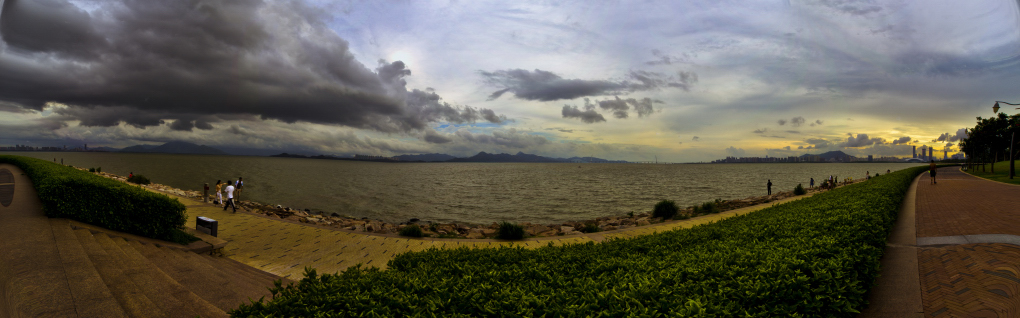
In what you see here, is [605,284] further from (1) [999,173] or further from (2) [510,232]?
(1) [999,173]

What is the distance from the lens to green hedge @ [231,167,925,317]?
2799mm

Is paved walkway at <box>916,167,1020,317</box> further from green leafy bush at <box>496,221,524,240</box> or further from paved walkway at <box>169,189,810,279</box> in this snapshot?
green leafy bush at <box>496,221,524,240</box>

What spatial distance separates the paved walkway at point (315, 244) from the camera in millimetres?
8531

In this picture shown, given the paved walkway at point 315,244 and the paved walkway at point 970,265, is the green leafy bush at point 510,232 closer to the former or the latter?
the paved walkway at point 315,244

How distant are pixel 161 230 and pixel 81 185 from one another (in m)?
2.33

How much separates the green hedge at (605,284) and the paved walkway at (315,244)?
3330 millimetres

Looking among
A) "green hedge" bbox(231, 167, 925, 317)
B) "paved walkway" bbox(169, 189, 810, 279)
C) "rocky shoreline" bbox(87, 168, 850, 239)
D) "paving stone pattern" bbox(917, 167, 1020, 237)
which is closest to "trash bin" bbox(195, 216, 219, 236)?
"paved walkway" bbox(169, 189, 810, 279)

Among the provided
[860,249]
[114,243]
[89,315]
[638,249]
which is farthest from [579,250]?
[114,243]

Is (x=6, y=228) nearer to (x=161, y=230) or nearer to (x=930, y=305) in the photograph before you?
(x=161, y=230)

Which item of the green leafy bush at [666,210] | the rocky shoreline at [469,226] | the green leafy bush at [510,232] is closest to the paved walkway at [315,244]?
the green leafy bush at [510,232]

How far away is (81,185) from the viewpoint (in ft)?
27.3

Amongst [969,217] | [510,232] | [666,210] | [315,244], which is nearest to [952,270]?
[969,217]

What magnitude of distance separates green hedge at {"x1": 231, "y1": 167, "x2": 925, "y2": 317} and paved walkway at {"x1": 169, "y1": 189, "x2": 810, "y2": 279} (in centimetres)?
333

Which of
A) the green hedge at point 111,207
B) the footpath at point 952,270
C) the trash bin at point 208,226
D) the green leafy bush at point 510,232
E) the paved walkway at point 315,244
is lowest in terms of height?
the paved walkway at point 315,244
